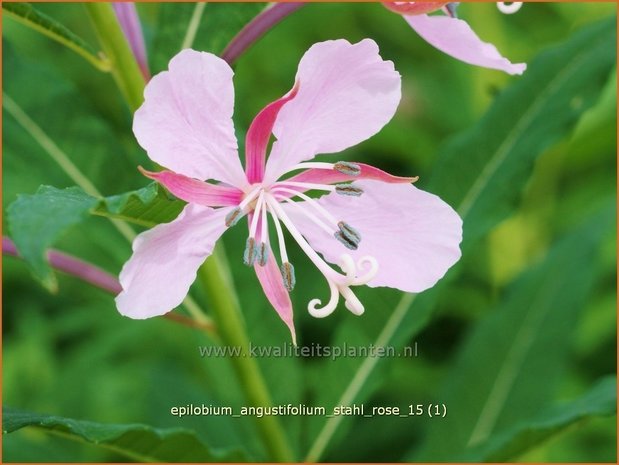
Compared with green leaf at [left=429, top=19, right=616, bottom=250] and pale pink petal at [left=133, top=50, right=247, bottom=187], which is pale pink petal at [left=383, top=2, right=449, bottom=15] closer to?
pale pink petal at [left=133, top=50, right=247, bottom=187]

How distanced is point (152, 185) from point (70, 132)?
705 mm

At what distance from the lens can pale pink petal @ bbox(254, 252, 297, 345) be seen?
119 centimetres

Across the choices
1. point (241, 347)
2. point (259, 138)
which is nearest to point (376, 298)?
point (241, 347)

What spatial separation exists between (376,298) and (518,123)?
0.45m

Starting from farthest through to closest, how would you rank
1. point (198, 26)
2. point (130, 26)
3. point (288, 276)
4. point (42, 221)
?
point (198, 26), point (130, 26), point (288, 276), point (42, 221)

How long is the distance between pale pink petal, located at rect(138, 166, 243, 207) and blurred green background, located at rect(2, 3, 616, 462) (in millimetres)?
405

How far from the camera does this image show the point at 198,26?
1.53m

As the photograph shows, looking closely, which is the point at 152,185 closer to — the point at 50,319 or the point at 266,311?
the point at 266,311

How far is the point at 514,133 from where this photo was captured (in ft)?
5.75

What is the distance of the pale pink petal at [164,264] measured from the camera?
1091 mm

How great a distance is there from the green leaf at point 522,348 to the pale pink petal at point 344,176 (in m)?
1.04

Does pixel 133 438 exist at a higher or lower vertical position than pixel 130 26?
lower

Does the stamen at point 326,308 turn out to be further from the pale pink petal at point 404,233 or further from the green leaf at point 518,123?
the green leaf at point 518,123

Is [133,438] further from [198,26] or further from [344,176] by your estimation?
[198,26]
